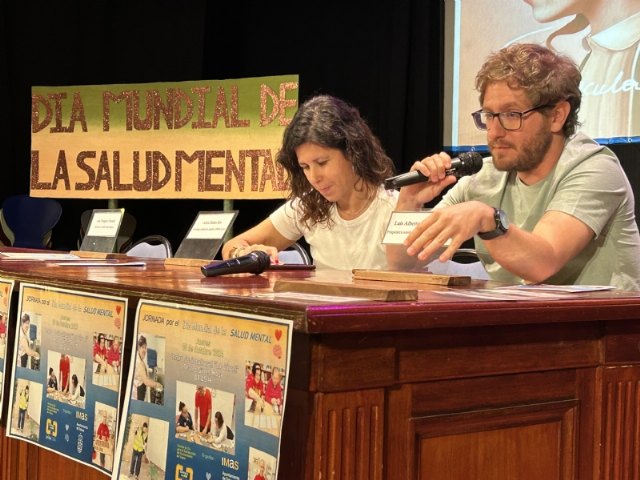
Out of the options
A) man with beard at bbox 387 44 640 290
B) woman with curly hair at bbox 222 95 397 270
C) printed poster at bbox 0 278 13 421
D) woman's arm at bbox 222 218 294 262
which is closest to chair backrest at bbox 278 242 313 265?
woman's arm at bbox 222 218 294 262

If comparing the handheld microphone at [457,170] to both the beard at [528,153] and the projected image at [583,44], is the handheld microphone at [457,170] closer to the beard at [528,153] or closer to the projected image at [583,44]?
the beard at [528,153]

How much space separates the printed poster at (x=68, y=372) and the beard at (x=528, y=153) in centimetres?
91

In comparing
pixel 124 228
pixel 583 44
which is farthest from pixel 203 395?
pixel 124 228

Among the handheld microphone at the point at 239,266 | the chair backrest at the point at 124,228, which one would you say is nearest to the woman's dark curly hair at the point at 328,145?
the handheld microphone at the point at 239,266

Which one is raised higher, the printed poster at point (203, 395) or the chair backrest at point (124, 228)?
the chair backrest at point (124, 228)

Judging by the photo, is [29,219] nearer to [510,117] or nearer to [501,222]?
[510,117]

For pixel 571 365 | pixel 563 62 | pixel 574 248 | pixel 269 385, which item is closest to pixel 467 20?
pixel 563 62

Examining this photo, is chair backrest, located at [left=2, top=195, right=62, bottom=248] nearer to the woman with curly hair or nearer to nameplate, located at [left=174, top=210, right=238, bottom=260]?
the woman with curly hair

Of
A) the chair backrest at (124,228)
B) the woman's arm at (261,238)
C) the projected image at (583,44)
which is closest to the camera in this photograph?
the woman's arm at (261,238)

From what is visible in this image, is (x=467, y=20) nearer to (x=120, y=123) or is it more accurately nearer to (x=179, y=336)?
(x=120, y=123)

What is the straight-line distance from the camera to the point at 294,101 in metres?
4.18

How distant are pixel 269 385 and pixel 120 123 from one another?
152 inches

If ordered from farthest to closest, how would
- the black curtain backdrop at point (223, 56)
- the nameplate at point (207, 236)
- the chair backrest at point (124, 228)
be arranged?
the chair backrest at point (124, 228) → the black curtain backdrop at point (223, 56) → the nameplate at point (207, 236)

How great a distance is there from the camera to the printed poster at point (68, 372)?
139cm
